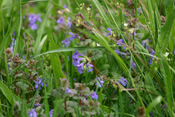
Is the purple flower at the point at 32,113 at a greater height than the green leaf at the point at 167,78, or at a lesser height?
lesser

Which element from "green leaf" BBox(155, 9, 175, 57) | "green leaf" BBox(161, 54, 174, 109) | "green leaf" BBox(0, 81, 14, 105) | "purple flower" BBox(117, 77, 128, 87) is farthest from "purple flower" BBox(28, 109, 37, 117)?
"green leaf" BBox(155, 9, 175, 57)

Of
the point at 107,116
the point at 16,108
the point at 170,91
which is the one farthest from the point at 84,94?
the point at 170,91

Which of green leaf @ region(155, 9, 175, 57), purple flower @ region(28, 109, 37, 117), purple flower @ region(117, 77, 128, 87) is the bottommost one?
purple flower @ region(28, 109, 37, 117)

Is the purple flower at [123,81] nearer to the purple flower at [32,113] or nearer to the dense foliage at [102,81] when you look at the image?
the dense foliage at [102,81]

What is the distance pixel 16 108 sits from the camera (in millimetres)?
A: 1474

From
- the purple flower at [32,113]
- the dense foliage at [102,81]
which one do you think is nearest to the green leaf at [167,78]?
the dense foliage at [102,81]

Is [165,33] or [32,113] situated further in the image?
[165,33]

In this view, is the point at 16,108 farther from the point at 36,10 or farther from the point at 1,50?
the point at 36,10

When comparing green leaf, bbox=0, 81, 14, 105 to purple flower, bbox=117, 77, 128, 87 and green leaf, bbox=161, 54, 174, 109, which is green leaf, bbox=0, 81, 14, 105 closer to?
purple flower, bbox=117, 77, 128, 87

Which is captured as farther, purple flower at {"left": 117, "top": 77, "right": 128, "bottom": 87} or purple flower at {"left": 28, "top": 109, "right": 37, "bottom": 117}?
purple flower at {"left": 117, "top": 77, "right": 128, "bottom": 87}

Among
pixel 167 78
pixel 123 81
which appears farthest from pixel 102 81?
pixel 167 78

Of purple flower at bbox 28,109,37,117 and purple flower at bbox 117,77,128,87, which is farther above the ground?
purple flower at bbox 117,77,128,87

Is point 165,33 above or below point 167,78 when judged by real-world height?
above

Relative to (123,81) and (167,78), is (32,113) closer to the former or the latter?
(123,81)
